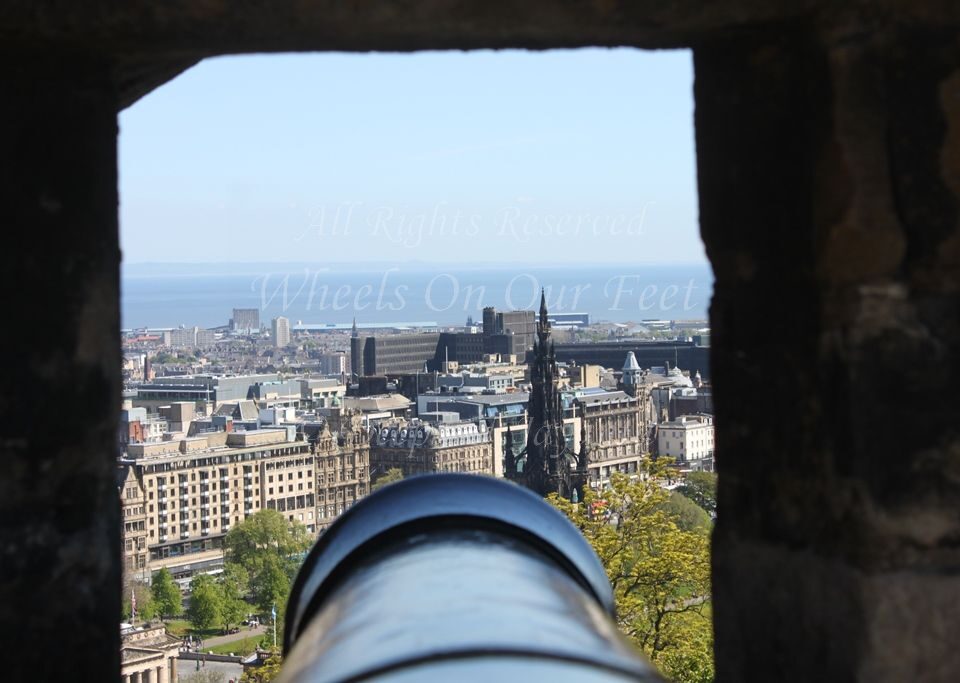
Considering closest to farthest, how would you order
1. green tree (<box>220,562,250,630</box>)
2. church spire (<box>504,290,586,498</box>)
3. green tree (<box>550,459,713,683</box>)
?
green tree (<box>550,459,713,683</box>) < green tree (<box>220,562,250,630</box>) < church spire (<box>504,290,586,498</box>)

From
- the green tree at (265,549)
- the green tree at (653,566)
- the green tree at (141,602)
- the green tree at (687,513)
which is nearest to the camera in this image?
the green tree at (653,566)

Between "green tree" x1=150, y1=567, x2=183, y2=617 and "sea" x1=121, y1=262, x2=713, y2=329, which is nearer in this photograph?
"green tree" x1=150, y1=567, x2=183, y2=617

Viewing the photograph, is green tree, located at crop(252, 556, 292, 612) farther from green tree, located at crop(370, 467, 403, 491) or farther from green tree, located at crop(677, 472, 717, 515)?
green tree, located at crop(370, 467, 403, 491)

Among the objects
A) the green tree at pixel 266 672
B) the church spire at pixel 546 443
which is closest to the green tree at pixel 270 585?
the church spire at pixel 546 443

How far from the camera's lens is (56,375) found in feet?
4.33

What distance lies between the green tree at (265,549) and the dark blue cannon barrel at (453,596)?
35.1 metres

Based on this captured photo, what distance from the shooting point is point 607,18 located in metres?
1.30

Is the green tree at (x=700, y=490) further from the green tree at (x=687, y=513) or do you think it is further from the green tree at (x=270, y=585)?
the green tree at (x=270, y=585)

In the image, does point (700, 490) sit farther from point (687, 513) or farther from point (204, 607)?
point (204, 607)

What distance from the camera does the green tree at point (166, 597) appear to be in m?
35.6

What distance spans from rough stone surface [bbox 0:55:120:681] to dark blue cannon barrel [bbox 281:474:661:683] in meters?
0.18

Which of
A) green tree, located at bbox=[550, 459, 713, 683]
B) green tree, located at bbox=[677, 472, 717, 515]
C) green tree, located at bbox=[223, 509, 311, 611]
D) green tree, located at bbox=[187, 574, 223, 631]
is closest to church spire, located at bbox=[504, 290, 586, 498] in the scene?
green tree, located at bbox=[677, 472, 717, 515]

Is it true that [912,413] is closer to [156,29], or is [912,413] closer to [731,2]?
[731,2]

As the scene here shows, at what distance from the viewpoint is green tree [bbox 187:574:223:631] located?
33.9m
